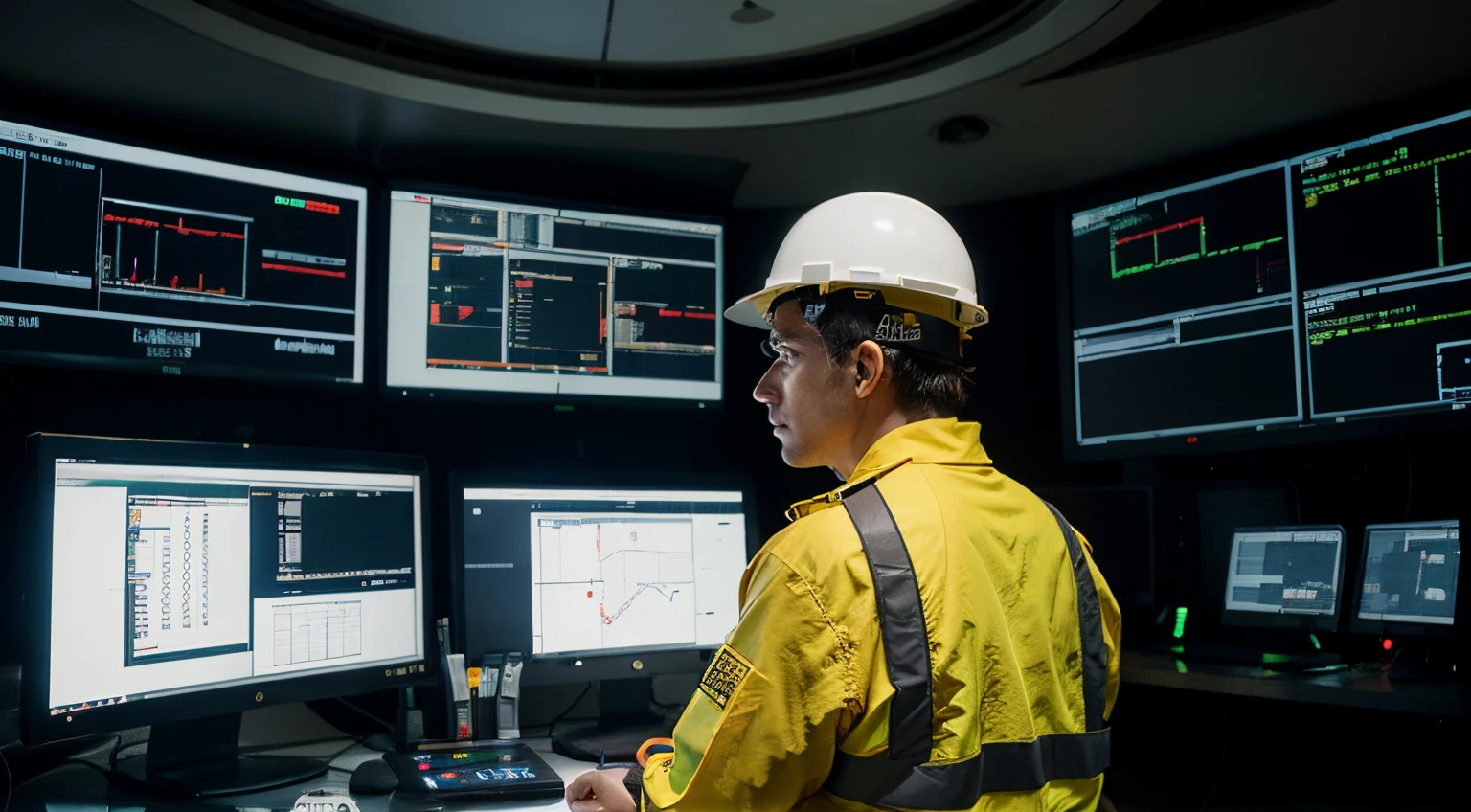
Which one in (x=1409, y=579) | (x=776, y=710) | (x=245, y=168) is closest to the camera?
(x=776, y=710)

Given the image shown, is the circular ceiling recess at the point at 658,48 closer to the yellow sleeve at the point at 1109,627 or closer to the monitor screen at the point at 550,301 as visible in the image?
the monitor screen at the point at 550,301

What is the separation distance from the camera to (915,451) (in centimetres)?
129

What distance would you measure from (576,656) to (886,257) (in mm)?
1073

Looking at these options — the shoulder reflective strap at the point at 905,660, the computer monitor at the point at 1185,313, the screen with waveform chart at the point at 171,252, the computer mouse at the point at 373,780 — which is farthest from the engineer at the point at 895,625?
the screen with waveform chart at the point at 171,252

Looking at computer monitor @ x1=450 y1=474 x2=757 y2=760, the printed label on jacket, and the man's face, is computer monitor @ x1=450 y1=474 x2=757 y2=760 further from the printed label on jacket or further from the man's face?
the printed label on jacket

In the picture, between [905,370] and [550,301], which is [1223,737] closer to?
[905,370]

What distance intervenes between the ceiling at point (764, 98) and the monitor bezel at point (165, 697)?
694 millimetres

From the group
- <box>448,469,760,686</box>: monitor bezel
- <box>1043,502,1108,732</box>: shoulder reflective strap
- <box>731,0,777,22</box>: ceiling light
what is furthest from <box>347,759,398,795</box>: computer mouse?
<box>731,0,777,22</box>: ceiling light

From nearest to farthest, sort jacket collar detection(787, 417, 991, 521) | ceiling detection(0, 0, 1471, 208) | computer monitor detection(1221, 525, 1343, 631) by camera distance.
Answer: jacket collar detection(787, 417, 991, 521)
ceiling detection(0, 0, 1471, 208)
computer monitor detection(1221, 525, 1343, 631)

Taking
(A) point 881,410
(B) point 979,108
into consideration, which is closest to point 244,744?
(A) point 881,410

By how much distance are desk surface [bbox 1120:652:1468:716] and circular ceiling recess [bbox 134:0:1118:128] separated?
3.76 feet

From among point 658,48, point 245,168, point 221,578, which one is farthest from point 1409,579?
point 245,168

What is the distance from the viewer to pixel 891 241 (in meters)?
1.49

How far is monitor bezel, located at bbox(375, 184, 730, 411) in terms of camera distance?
2234 mm
